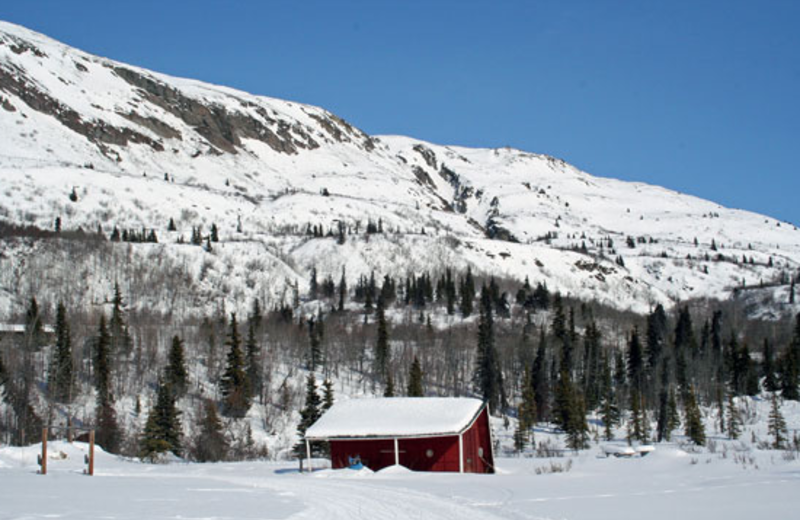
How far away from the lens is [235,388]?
81875 mm

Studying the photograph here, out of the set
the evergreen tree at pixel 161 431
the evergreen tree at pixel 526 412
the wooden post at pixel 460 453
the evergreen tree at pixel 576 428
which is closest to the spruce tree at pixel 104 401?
the evergreen tree at pixel 161 431

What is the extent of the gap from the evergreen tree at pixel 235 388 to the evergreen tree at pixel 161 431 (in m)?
20.5

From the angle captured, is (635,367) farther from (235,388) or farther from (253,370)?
(235,388)

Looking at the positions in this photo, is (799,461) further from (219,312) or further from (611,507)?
(219,312)

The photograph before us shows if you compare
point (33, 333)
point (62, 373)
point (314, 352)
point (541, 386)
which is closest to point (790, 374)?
point (541, 386)

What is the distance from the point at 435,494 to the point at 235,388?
62646mm

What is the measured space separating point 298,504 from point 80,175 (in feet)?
567

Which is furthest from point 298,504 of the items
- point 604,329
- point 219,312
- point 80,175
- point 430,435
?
point 80,175

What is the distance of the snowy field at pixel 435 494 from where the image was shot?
17031mm

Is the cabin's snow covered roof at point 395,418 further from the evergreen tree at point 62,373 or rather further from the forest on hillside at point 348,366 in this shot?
the evergreen tree at point 62,373

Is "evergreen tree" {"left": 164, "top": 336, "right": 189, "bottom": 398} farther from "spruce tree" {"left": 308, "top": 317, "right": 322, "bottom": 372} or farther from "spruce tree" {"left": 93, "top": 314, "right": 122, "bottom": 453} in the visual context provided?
"spruce tree" {"left": 308, "top": 317, "right": 322, "bottom": 372}

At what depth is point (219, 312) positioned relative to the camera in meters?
125

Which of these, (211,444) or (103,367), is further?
(103,367)

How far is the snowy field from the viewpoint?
17.0m
